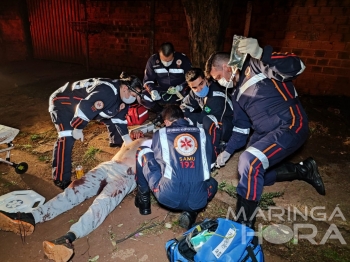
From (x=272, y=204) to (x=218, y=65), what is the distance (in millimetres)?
1766

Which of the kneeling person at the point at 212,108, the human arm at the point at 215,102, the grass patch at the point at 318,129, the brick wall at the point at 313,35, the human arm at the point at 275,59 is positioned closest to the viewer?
the human arm at the point at 275,59

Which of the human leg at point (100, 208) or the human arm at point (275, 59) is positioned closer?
the human leg at point (100, 208)

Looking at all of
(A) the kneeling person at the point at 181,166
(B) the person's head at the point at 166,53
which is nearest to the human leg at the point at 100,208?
(A) the kneeling person at the point at 181,166

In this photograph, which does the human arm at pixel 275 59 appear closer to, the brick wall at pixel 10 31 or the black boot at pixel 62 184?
the black boot at pixel 62 184

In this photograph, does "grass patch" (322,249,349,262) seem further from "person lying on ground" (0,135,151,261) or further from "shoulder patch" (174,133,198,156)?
"person lying on ground" (0,135,151,261)

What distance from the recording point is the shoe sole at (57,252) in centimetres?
225

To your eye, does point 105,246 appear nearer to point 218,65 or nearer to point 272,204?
point 272,204

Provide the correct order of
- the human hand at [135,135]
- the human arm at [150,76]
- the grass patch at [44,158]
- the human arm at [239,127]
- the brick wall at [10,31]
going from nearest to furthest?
the human arm at [239,127] → the human hand at [135,135] → the grass patch at [44,158] → the human arm at [150,76] → the brick wall at [10,31]

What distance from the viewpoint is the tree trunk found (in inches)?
193

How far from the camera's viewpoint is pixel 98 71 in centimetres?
1023

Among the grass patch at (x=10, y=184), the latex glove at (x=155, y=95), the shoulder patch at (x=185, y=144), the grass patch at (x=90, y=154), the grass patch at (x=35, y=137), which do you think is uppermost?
the shoulder patch at (x=185, y=144)

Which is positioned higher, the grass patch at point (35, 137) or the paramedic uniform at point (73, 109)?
the paramedic uniform at point (73, 109)

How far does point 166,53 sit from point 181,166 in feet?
10.2

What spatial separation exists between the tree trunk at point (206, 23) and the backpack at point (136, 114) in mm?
1628
